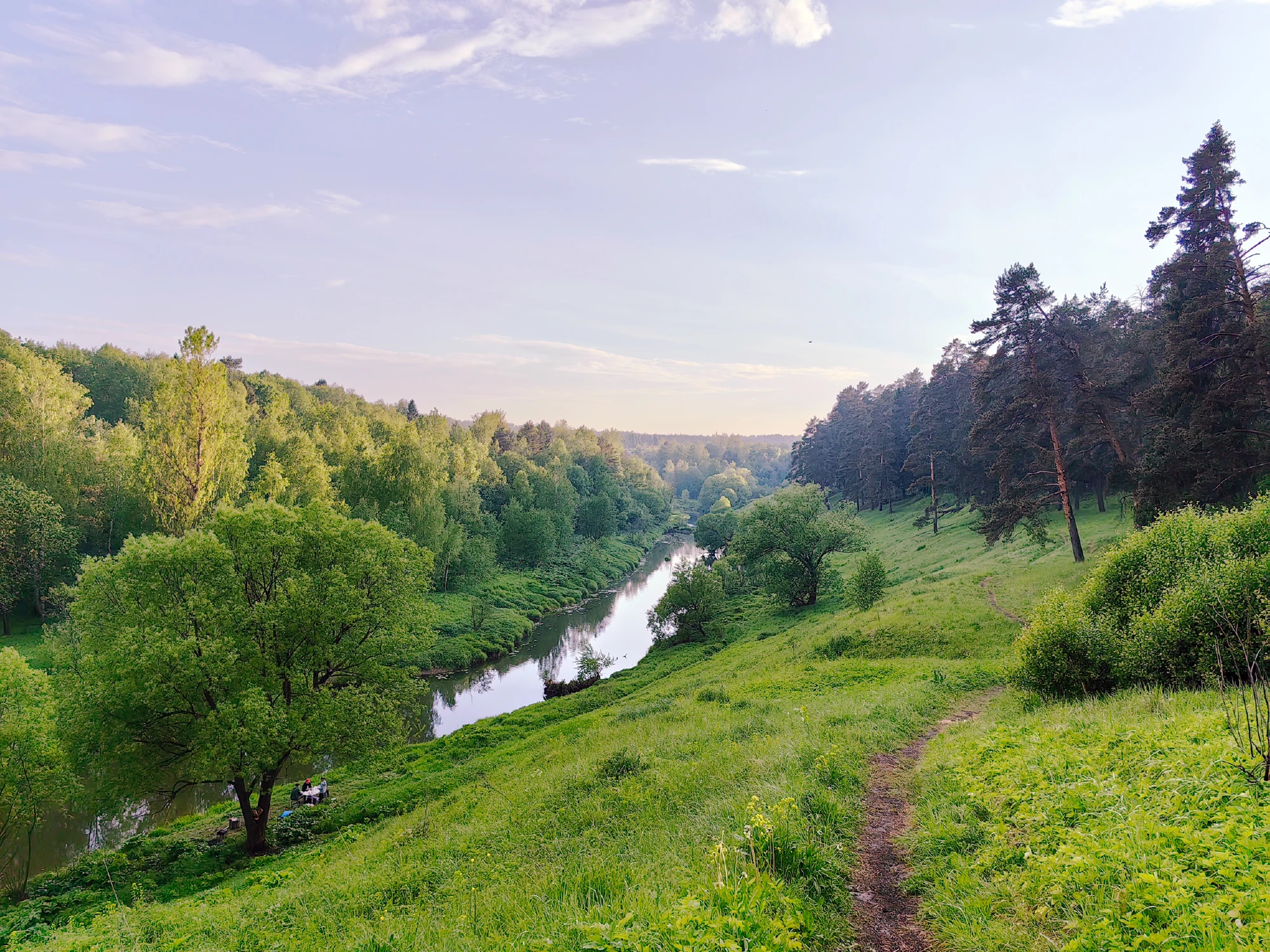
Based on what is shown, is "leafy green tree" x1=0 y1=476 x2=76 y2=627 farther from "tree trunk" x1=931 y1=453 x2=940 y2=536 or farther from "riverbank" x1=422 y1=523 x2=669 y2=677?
"tree trunk" x1=931 y1=453 x2=940 y2=536

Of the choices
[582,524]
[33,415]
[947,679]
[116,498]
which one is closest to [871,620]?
[947,679]

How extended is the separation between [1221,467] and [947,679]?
46.8 feet

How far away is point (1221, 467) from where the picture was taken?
862 inches

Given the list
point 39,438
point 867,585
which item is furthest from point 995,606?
point 39,438

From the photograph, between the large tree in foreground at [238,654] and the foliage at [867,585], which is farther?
the foliage at [867,585]

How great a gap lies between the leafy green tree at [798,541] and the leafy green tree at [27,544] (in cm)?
5003

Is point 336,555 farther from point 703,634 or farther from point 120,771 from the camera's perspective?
point 703,634

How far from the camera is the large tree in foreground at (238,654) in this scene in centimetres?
1698

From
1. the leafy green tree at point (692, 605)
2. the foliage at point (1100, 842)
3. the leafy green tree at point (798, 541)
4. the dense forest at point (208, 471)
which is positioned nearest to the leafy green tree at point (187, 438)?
the dense forest at point (208, 471)

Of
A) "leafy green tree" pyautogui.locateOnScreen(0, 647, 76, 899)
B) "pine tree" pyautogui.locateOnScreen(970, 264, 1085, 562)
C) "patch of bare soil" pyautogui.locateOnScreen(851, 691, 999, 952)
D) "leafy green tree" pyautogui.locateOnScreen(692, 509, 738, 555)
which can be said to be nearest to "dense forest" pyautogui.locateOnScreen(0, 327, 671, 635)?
"leafy green tree" pyautogui.locateOnScreen(0, 647, 76, 899)

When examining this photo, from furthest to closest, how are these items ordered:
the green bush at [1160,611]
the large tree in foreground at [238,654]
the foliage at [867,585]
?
the foliage at [867,585] < the large tree in foreground at [238,654] < the green bush at [1160,611]

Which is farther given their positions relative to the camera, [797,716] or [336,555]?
[336,555]

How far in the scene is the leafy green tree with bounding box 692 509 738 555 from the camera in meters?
76.6

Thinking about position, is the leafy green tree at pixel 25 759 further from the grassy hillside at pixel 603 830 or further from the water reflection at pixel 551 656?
the water reflection at pixel 551 656
